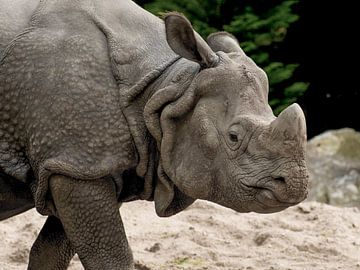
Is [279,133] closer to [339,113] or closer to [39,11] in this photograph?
[39,11]

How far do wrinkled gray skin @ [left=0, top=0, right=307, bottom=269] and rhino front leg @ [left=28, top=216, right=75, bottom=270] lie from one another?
0.54 meters

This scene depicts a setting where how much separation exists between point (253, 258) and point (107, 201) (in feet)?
7.57

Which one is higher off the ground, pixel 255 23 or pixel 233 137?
pixel 233 137

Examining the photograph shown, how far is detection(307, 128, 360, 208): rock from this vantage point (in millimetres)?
9883

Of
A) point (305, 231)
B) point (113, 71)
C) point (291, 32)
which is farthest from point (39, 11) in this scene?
point (291, 32)

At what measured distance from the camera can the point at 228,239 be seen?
7488 millimetres

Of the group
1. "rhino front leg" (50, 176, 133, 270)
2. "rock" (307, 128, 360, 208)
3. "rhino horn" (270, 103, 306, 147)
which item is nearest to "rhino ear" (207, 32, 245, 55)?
"rhino horn" (270, 103, 306, 147)

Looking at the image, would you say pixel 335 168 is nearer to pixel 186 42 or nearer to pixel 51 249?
pixel 51 249

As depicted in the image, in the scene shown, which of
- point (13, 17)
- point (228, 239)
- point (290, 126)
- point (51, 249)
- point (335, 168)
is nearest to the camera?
point (290, 126)

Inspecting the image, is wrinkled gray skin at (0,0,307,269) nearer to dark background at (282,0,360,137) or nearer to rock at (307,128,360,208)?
rock at (307,128,360,208)

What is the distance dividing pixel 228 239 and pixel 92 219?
2.77 m

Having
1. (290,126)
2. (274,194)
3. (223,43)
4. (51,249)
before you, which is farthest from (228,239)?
(290,126)

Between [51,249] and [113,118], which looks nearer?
[113,118]

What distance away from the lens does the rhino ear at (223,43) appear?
5031 mm
